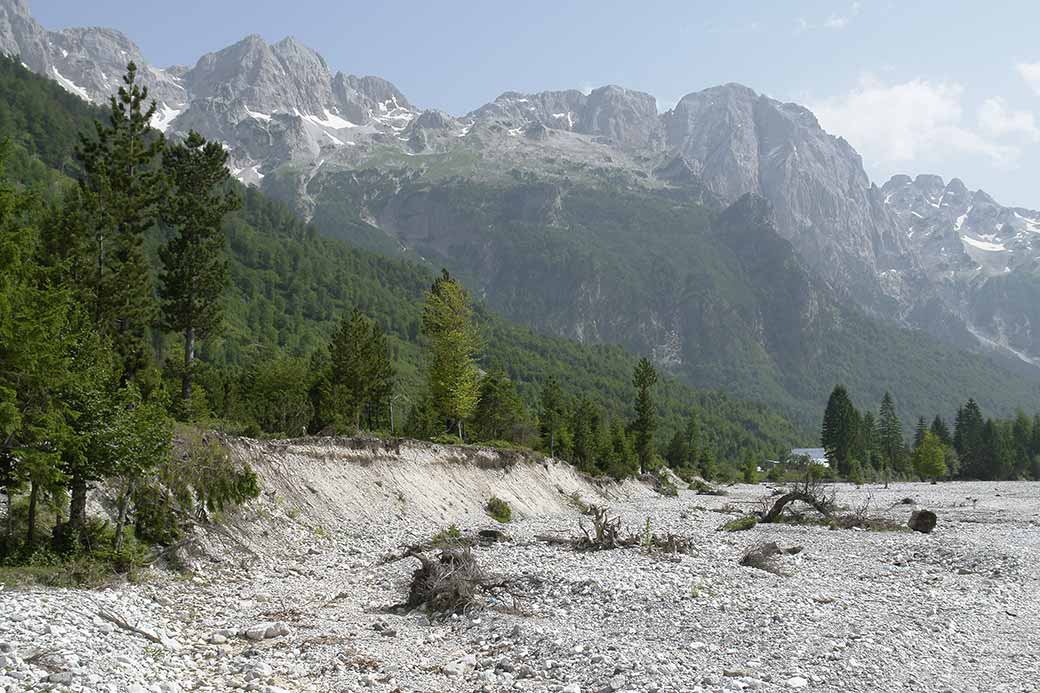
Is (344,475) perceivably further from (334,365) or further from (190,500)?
(334,365)

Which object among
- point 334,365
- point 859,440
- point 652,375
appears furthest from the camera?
point 859,440

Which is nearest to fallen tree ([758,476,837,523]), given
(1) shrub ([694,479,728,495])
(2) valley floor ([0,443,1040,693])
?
(2) valley floor ([0,443,1040,693])

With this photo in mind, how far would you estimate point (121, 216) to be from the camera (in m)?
41.0

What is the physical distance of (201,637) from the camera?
16391mm

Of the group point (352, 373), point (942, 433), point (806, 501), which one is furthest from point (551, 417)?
point (942, 433)

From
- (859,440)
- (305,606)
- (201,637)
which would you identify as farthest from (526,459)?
(859,440)

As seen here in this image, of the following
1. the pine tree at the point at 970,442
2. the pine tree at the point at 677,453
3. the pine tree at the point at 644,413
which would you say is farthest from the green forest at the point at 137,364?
the pine tree at the point at 970,442

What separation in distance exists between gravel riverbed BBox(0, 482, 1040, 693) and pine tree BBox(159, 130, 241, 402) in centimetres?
2346

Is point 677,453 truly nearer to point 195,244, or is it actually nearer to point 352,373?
point 352,373

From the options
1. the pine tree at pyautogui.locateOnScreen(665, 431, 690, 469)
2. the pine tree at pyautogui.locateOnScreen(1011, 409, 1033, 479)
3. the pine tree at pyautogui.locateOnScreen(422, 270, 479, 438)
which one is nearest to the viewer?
the pine tree at pyautogui.locateOnScreen(422, 270, 479, 438)

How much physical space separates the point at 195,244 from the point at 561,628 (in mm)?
39548

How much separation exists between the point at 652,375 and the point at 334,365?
55719mm

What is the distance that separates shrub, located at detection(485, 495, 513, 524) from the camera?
49.0 meters

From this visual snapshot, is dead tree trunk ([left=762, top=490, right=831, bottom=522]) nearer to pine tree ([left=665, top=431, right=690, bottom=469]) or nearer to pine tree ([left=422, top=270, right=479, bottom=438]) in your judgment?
pine tree ([left=422, top=270, right=479, bottom=438])
